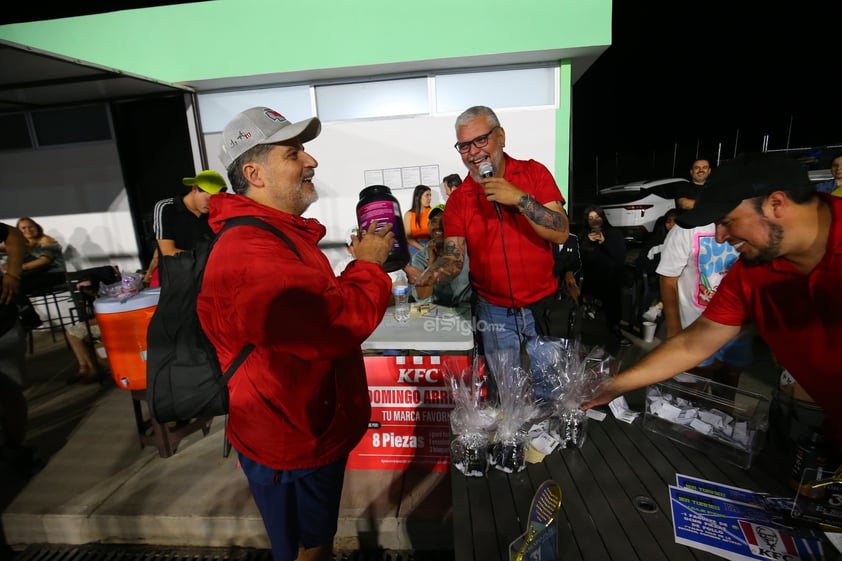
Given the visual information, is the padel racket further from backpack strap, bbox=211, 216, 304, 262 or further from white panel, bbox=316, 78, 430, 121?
white panel, bbox=316, 78, 430, 121

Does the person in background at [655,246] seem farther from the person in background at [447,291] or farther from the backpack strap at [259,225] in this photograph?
the backpack strap at [259,225]

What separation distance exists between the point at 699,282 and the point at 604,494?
2.05 meters

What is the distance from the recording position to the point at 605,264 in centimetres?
486

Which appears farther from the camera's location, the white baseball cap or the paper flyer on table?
the white baseball cap

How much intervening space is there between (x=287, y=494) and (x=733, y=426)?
5.64 ft

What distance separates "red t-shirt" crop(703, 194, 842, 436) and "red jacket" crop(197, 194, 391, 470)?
1.38 metres

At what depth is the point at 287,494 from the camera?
1.47 metres

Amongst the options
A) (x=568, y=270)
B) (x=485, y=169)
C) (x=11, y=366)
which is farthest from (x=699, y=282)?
(x=11, y=366)

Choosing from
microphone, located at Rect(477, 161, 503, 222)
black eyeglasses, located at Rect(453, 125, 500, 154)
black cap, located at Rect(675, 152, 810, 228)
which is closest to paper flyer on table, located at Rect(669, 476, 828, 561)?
black cap, located at Rect(675, 152, 810, 228)

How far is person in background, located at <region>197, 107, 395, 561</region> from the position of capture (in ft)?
3.77

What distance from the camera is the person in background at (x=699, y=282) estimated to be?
2664 mm

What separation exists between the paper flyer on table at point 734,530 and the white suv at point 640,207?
27.0 feet

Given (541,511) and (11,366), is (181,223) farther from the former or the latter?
(541,511)

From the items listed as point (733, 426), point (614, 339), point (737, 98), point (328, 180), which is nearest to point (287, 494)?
point (733, 426)
